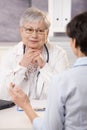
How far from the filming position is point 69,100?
4.22ft

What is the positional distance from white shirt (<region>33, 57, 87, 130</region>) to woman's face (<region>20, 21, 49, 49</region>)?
3.54 ft

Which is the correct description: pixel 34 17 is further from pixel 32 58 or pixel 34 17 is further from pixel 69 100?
pixel 69 100

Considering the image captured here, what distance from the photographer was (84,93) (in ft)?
4.19

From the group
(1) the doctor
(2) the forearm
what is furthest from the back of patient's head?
(2) the forearm

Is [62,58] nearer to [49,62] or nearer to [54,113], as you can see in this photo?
[49,62]

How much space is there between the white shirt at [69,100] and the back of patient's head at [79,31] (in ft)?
0.19

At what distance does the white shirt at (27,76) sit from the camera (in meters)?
2.29

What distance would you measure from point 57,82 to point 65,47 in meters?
2.05

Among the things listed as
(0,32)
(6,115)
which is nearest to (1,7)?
(0,32)

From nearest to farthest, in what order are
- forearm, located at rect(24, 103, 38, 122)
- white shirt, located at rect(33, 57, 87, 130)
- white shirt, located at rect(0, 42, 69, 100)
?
white shirt, located at rect(33, 57, 87, 130)
forearm, located at rect(24, 103, 38, 122)
white shirt, located at rect(0, 42, 69, 100)

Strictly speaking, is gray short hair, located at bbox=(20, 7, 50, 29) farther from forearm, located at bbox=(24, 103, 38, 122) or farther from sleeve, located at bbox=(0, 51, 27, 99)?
forearm, located at bbox=(24, 103, 38, 122)

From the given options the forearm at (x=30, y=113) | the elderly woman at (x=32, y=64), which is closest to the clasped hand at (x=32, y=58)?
the elderly woman at (x=32, y=64)

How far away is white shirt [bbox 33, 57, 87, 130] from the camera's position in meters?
1.27

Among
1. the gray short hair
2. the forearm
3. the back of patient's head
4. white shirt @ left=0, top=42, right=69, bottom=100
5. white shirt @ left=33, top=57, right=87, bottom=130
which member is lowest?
white shirt @ left=0, top=42, right=69, bottom=100
